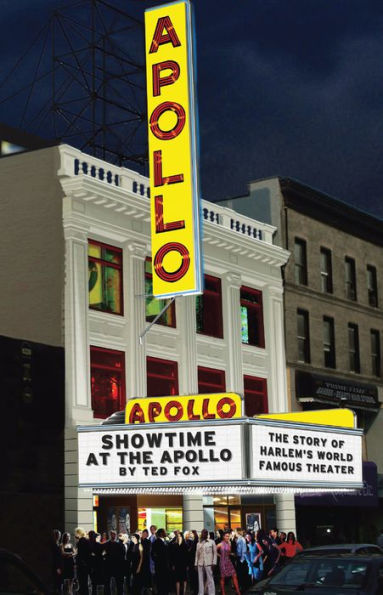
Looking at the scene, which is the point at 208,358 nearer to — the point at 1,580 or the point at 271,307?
the point at 271,307

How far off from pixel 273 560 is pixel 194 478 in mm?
5628

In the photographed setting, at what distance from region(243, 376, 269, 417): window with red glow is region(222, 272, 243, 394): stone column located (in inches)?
35.1

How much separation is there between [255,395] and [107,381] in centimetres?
842

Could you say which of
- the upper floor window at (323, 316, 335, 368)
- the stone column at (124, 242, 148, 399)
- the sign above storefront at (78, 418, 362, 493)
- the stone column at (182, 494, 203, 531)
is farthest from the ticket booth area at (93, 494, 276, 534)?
the sign above storefront at (78, 418, 362, 493)

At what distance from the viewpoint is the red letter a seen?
3183cm

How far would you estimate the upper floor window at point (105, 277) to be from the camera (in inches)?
1315

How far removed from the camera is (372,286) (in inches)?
1913

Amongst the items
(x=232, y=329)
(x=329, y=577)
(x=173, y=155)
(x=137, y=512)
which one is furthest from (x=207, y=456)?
(x=232, y=329)

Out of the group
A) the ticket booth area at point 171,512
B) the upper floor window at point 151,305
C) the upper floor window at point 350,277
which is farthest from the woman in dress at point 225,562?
the upper floor window at point 350,277

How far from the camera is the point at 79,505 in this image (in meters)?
30.6

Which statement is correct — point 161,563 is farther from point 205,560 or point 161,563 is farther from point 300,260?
point 300,260

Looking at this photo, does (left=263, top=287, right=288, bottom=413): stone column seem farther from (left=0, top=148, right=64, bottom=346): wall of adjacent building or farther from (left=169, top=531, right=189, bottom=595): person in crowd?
(left=169, top=531, right=189, bottom=595): person in crowd

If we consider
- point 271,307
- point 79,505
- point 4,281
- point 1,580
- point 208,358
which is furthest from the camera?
point 271,307

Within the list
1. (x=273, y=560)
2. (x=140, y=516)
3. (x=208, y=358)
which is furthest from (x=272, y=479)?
(x=208, y=358)
